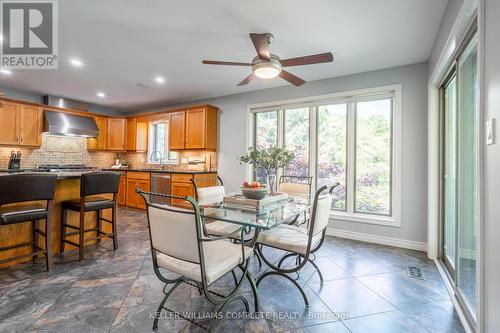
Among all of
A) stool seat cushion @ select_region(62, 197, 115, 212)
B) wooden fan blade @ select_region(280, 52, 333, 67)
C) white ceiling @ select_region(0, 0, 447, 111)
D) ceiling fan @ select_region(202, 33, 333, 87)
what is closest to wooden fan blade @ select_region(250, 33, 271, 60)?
ceiling fan @ select_region(202, 33, 333, 87)

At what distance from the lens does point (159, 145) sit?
19.5 feet

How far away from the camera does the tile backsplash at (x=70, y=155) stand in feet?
16.2

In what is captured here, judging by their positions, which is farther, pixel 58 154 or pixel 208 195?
pixel 58 154

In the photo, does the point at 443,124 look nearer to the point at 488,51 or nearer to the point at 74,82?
the point at 488,51

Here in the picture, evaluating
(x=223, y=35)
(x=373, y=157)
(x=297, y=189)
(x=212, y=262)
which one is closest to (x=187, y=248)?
(x=212, y=262)

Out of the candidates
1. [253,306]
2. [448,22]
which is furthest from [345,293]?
[448,22]

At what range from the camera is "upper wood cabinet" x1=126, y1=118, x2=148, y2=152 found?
19.6 ft

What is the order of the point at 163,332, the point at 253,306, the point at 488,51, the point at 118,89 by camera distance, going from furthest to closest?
1. the point at 118,89
2. the point at 253,306
3. the point at 163,332
4. the point at 488,51

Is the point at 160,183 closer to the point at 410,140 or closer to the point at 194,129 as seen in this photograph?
the point at 194,129

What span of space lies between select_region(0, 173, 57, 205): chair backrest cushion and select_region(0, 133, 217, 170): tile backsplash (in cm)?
299

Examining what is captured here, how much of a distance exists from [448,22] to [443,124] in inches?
46.4

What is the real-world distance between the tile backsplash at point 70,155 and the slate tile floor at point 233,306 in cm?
306

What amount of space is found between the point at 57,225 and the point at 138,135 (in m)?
3.54

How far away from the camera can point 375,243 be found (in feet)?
11.1
